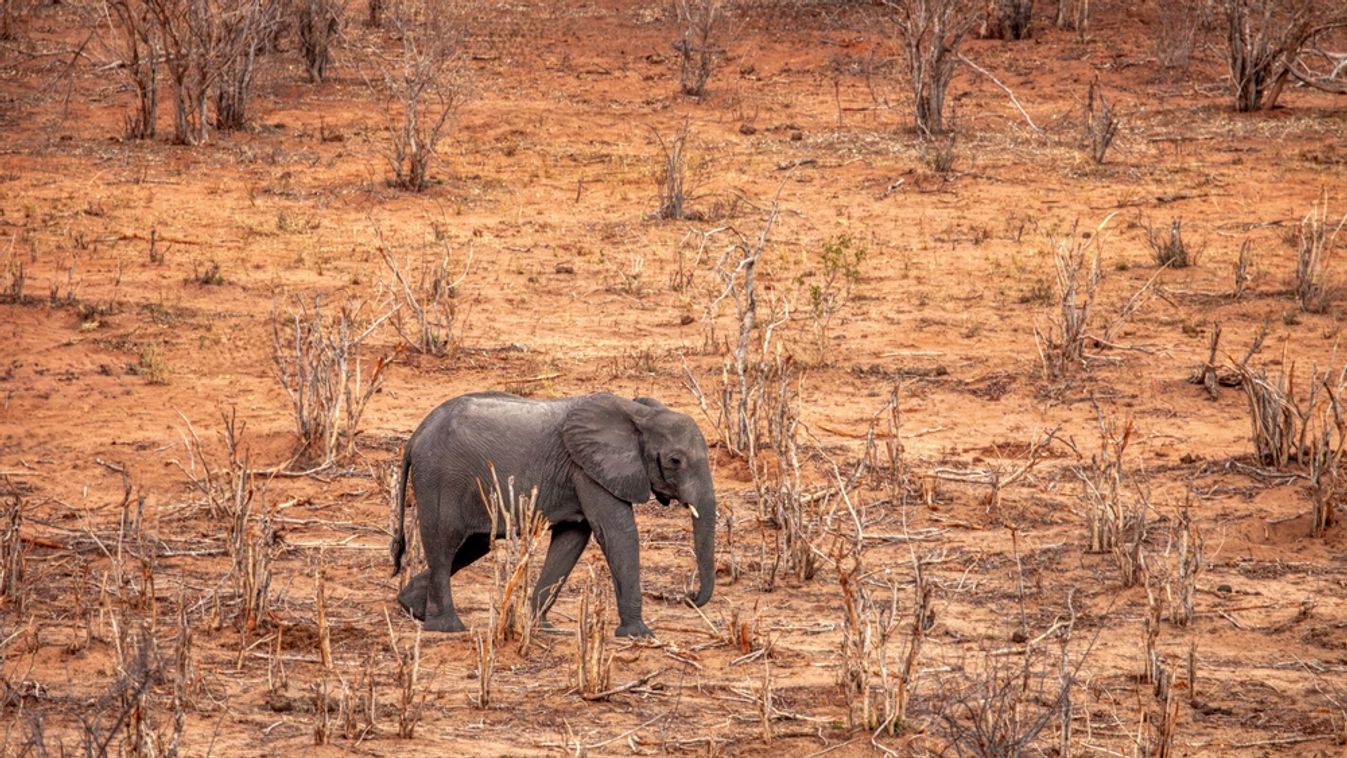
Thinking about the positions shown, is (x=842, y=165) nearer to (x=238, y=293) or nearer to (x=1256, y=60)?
(x=1256, y=60)

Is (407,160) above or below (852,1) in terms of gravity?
below

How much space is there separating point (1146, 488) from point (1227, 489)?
39 cm

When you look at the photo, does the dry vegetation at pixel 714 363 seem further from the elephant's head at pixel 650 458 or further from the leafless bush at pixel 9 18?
the elephant's head at pixel 650 458

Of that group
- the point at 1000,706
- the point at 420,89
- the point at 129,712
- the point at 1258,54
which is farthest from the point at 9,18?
the point at 1000,706

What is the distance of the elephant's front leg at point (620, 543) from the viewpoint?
637 centimetres

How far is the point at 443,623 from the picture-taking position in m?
6.47

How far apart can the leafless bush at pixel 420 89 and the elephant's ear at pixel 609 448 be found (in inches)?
352

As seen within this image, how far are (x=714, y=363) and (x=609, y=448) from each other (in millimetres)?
4652

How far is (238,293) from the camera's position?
12336 millimetres

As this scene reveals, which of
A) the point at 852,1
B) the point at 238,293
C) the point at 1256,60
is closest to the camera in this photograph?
the point at 238,293

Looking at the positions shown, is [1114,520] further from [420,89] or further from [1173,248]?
[420,89]

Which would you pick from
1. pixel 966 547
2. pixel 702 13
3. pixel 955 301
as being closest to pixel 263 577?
pixel 966 547

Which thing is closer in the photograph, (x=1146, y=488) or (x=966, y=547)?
(x=966, y=547)

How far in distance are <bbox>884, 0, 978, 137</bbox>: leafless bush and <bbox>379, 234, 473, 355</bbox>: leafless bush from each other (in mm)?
6114
